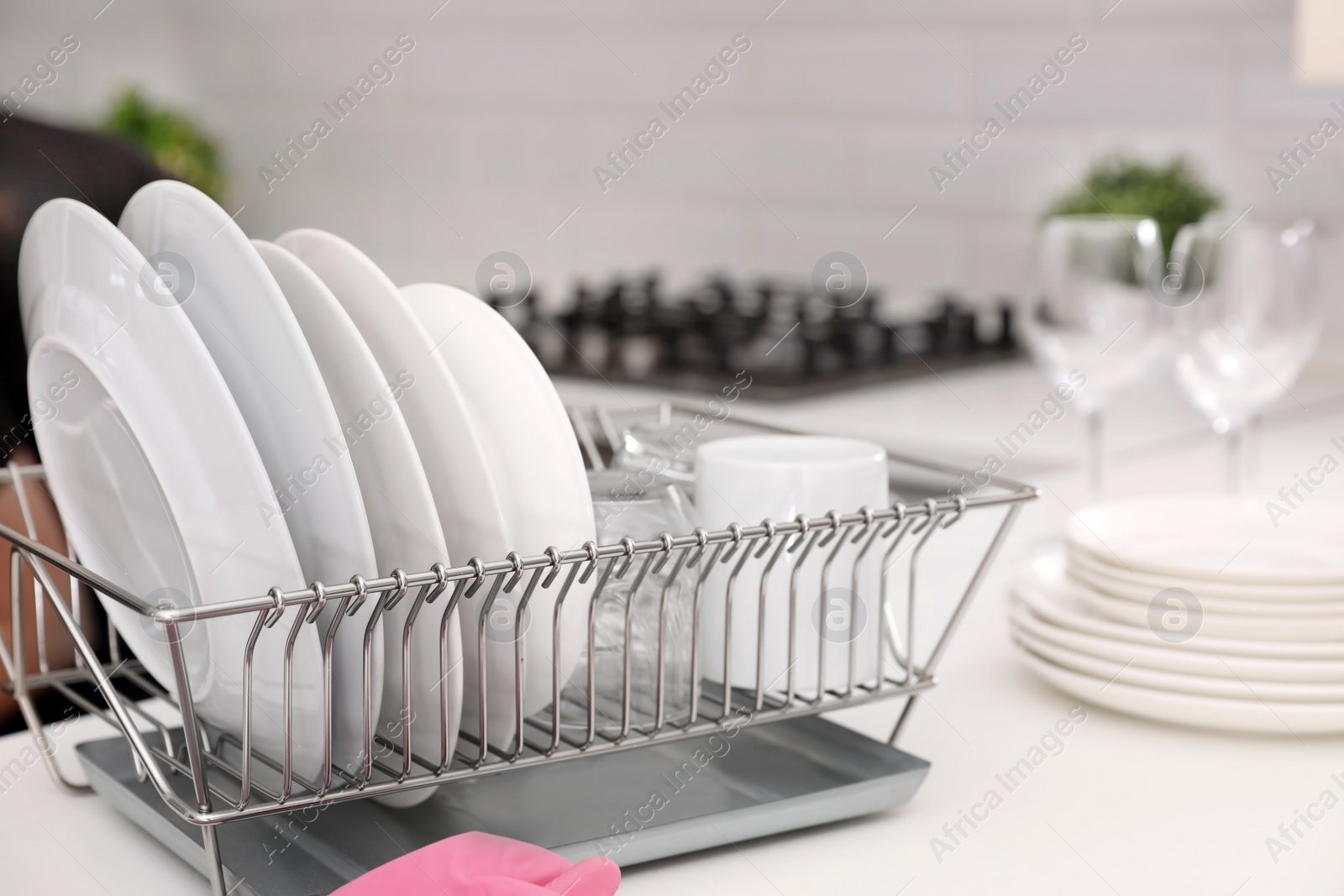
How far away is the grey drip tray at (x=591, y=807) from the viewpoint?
51 centimetres

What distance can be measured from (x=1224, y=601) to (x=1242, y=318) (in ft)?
1.56

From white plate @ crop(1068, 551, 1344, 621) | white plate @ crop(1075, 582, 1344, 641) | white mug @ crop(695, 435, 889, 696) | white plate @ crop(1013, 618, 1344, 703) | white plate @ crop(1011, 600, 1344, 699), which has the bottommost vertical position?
white plate @ crop(1013, 618, 1344, 703)

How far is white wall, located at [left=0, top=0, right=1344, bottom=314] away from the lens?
1.76 meters

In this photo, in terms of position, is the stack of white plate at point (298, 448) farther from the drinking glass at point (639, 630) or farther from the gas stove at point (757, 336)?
the gas stove at point (757, 336)

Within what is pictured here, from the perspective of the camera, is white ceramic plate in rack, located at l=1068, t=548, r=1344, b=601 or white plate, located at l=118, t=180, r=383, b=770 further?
white ceramic plate in rack, located at l=1068, t=548, r=1344, b=601

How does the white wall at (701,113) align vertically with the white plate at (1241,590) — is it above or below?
above

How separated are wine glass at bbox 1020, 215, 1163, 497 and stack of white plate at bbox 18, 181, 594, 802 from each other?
0.68 metres

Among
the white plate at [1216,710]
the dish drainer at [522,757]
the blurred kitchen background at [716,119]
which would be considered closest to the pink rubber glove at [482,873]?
the dish drainer at [522,757]

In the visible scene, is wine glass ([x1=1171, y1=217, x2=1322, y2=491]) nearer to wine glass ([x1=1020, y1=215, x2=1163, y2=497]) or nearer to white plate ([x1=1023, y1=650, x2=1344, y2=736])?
wine glass ([x1=1020, y1=215, x2=1163, y2=497])

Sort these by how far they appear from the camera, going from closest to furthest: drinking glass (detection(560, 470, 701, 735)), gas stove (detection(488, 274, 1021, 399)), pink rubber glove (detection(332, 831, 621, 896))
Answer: pink rubber glove (detection(332, 831, 621, 896)) < drinking glass (detection(560, 470, 701, 735)) < gas stove (detection(488, 274, 1021, 399))

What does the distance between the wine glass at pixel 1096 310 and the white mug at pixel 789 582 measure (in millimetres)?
549

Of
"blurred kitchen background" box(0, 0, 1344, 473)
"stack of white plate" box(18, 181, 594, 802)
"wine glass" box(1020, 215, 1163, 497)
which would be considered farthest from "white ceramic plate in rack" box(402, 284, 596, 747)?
"blurred kitchen background" box(0, 0, 1344, 473)

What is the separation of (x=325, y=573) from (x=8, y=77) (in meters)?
2.88

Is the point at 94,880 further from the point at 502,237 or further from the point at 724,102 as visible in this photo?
the point at 502,237
